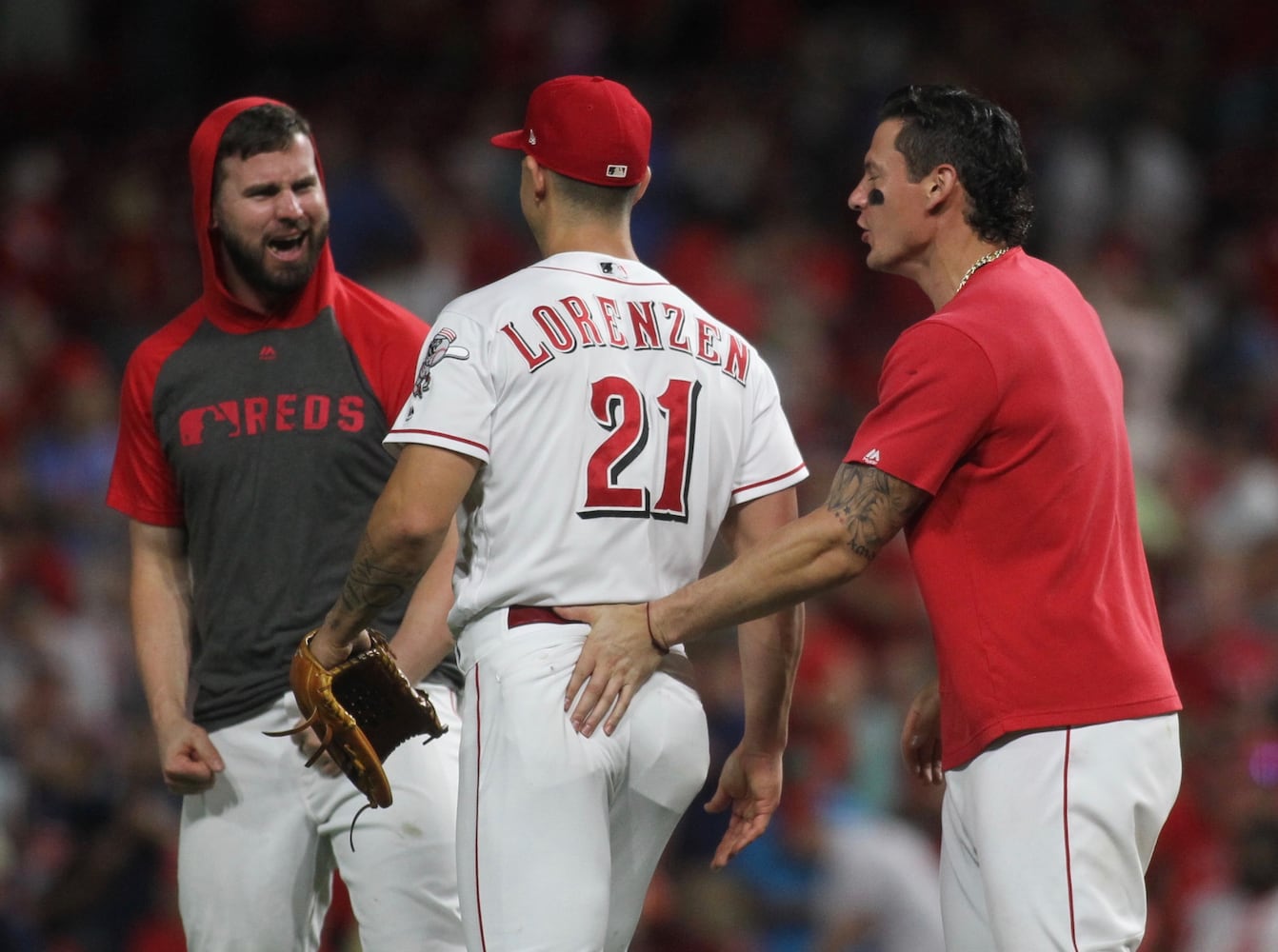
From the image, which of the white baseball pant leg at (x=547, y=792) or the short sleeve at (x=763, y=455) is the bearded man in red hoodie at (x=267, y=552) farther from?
the short sleeve at (x=763, y=455)

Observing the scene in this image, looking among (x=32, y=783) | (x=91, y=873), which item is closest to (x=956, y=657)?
(x=91, y=873)

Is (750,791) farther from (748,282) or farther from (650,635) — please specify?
(748,282)

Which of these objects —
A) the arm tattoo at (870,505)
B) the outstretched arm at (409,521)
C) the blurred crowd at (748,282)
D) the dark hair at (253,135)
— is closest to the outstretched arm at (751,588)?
the arm tattoo at (870,505)

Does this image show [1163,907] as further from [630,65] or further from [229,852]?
[630,65]

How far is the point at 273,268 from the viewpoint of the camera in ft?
13.6

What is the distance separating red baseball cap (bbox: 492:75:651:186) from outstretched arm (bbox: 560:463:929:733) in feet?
2.62

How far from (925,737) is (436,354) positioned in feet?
4.53

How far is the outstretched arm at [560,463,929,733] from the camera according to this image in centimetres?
336

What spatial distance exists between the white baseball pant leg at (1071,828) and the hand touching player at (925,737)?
0.44 meters

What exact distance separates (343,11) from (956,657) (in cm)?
1131

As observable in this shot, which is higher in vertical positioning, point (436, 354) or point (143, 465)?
point (436, 354)

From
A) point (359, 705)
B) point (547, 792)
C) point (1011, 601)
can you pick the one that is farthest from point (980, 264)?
point (359, 705)

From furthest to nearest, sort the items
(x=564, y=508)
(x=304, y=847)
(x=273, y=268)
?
(x=273, y=268)
(x=304, y=847)
(x=564, y=508)

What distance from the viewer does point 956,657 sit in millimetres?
3383
